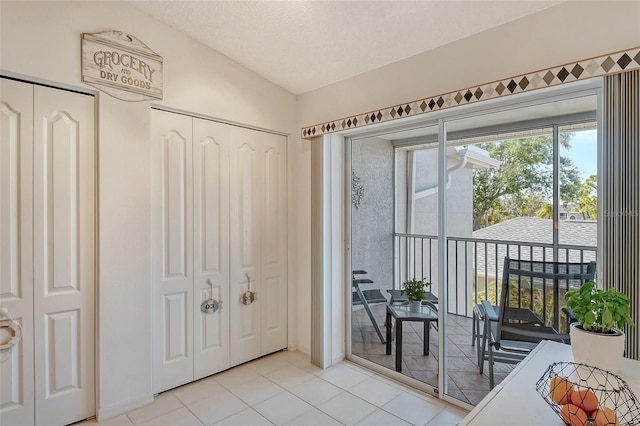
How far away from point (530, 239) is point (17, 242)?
3.03 meters

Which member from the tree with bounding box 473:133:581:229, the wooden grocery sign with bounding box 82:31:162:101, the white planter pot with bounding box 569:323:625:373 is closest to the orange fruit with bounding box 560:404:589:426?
the white planter pot with bounding box 569:323:625:373

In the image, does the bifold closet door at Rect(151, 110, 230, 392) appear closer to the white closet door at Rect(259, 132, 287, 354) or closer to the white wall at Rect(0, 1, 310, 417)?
the white wall at Rect(0, 1, 310, 417)

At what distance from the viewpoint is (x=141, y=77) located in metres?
2.31

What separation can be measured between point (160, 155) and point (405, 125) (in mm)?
1862

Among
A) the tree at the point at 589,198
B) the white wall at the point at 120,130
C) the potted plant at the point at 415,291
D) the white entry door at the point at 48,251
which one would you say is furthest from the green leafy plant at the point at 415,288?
the white entry door at the point at 48,251

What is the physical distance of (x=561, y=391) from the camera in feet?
3.23

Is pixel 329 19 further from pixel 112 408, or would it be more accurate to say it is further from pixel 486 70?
pixel 112 408

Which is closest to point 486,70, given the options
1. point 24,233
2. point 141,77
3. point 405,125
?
point 405,125

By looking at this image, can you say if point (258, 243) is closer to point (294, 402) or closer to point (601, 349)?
point (294, 402)

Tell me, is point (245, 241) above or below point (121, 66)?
below

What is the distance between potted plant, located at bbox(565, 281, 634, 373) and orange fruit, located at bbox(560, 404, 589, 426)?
0.46m

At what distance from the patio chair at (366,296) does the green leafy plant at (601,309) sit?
1.68 meters

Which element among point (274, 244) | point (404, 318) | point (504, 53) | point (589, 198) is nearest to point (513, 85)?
point (504, 53)

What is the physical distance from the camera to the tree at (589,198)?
5.70 feet
